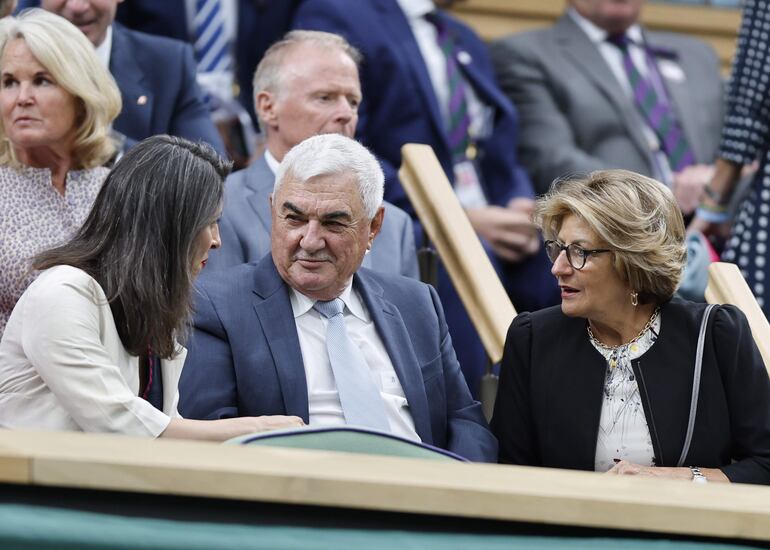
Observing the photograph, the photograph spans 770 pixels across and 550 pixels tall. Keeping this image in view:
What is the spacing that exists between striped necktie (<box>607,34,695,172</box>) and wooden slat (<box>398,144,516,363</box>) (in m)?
1.68

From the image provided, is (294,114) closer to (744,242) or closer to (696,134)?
(744,242)

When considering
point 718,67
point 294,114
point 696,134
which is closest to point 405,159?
point 294,114

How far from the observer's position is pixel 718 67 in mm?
6309

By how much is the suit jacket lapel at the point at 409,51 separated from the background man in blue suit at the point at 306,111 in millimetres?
594

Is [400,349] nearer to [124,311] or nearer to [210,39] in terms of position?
[124,311]

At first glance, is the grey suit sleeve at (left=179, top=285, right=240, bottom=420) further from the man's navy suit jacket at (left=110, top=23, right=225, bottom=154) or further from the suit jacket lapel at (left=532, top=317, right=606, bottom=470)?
the man's navy suit jacket at (left=110, top=23, right=225, bottom=154)

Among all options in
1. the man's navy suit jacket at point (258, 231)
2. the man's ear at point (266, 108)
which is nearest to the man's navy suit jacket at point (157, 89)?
the man's ear at point (266, 108)

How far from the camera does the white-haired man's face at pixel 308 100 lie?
14.3ft

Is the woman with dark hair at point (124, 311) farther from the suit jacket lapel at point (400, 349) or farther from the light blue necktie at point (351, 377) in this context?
the suit jacket lapel at point (400, 349)

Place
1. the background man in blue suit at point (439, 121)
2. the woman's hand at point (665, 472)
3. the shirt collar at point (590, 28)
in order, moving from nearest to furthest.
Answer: the woman's hand at point (665, 472) → the background man in blue suit at point (439, 121) → the shirt collar at point (590, 28)

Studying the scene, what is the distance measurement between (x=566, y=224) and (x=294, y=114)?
1255 millimetres

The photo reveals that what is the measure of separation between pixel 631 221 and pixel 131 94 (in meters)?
1.81

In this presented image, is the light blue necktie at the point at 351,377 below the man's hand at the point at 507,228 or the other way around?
the other way around

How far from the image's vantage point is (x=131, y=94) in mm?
4426
